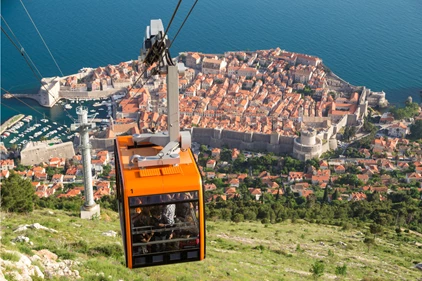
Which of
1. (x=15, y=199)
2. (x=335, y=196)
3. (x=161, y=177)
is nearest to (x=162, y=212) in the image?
(x=161, y=177)

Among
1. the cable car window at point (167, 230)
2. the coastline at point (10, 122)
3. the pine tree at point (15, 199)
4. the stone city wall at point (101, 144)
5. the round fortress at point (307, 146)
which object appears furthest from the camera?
the coastline at point (10, 122)

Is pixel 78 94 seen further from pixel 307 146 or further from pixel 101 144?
pixel 307 146

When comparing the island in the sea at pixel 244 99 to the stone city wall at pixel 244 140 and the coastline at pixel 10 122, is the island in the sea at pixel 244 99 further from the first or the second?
the coastline at pixel 10 122

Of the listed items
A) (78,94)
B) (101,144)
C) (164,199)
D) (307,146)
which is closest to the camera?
(164,199)

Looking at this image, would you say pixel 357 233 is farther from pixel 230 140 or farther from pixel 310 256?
pixel 230 140

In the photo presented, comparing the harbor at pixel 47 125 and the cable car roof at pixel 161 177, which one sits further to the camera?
the harbor at pixel 47 125

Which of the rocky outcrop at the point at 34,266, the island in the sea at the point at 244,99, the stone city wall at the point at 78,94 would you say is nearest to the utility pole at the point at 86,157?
the rocky outcrop at the point at 34,266
